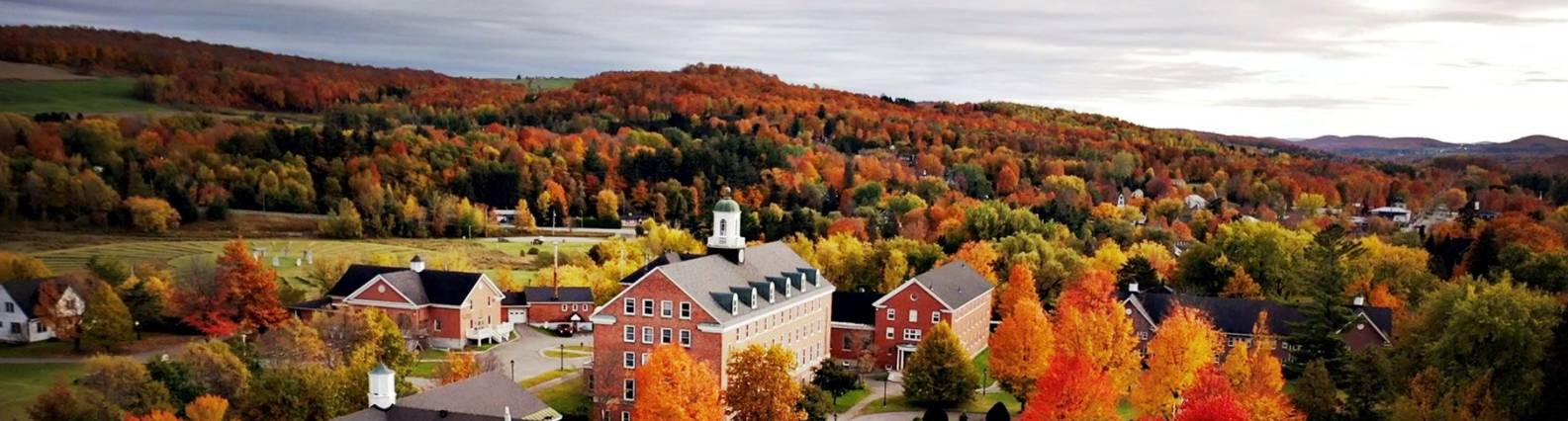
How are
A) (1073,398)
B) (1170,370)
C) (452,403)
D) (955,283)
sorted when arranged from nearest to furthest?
1. (452,403)
2. (1073,398)
3. (1170,370)
4. (955,283)

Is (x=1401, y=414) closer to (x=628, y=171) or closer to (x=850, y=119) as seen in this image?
(x=628, y=171)

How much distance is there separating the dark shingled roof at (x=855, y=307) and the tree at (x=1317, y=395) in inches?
920

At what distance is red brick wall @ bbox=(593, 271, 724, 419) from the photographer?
48375 mm

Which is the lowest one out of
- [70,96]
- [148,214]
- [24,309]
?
[24,309]

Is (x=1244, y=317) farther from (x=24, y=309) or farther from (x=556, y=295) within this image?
(x=24, y=309)

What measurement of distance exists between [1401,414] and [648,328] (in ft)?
90.3

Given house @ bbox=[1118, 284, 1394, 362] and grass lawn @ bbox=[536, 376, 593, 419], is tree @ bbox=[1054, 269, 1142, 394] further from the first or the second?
grass lawn @ bbox=[536, 376, 593, 419]

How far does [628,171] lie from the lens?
434 feet

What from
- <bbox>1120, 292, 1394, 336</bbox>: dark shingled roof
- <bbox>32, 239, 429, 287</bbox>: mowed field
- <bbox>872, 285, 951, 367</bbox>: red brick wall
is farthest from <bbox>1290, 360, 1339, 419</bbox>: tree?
<bbox>32, 239, 429, 287</bbox>: mowed field

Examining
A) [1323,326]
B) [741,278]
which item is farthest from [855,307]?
[1323,326]

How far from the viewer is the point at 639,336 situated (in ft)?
163

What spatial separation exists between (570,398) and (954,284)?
21981 millimetres

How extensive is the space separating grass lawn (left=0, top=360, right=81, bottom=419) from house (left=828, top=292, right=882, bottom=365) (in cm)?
3604

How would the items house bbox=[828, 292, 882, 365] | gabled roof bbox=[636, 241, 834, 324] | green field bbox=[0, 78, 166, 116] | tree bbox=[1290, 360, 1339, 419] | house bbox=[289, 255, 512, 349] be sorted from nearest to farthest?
tree bbox=[1290, 360, 1339, 419] < gabled roof bbox=[636, 241, 834, 324] < house bbox=[828, 292, 882, 365] < house bbox=[289, 255, 512, 349] < green field bbox=[0, 78, 166, 116]
